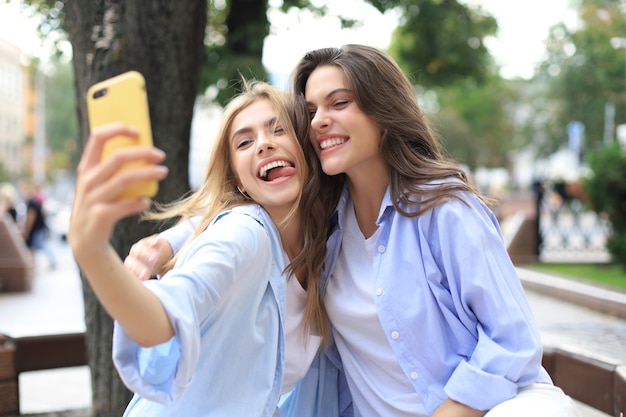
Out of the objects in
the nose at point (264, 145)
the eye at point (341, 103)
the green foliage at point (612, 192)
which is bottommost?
the green foliage at point (612, 192)

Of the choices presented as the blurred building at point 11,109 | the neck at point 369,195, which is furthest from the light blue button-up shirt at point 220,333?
the blurred building at point 11,109

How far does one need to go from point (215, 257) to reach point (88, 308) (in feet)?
7.42

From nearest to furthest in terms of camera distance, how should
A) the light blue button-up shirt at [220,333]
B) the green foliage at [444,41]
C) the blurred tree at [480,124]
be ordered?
the light blue button-up shirt at [220,333], the green foliage at [444,41], the blurred tree at [480,124]

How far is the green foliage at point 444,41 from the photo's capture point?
13.4 meters

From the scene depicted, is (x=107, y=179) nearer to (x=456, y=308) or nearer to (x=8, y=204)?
(x=456, y=308)

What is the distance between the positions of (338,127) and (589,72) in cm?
3878

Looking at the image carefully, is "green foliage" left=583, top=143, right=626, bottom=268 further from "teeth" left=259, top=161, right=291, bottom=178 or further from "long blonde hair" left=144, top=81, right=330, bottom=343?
"teeth" left=259, top=161, right=291, bottom=178

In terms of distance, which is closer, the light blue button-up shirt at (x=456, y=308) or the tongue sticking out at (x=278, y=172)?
the light blue button-up shirt at (x=456, y=308)

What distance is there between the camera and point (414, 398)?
2402mm

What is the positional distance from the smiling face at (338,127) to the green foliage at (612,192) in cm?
1159

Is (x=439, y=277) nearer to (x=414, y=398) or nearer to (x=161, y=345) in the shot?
(x=414, y=398)

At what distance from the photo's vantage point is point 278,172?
251 centimetres

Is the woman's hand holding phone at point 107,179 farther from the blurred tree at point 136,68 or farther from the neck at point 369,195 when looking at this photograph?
the blurred tree at point 136,68

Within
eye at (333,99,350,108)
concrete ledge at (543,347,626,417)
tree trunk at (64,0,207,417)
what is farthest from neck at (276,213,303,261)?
Result: concrete ledge at (543,347,626,417)
